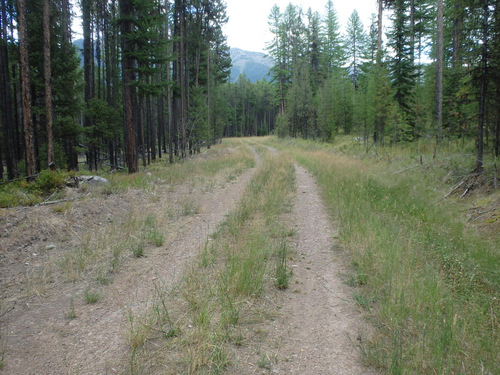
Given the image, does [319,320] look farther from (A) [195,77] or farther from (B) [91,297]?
(A) [195,77]

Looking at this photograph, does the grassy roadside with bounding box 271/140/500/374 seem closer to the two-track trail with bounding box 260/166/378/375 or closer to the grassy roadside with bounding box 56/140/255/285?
the two-track trail with bounding box 260/166/378/375

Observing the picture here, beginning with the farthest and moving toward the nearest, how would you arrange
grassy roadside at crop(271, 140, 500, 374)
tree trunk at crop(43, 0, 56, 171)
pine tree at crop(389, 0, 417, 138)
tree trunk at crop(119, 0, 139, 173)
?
pine tree at crop(389, 0, 417, 138), tree trunk at crop(119, 0, 139, 173), tree trunk at crop(43, 0, 56, 171), grassy roadside at crop(271, 140, 500, 374)

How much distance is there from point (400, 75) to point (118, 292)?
78.5ft

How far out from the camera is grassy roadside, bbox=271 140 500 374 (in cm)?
256

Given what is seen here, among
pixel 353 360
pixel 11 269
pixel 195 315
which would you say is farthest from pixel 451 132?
pixel 11 269

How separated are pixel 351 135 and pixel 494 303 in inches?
1259

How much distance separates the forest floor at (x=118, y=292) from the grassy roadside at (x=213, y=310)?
0.10m

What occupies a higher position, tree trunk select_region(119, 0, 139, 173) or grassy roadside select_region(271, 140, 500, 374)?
tree trunk select_region(119, 0, 139, 173)

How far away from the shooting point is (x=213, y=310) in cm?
339

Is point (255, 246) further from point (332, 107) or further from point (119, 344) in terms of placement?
point (332, 107)

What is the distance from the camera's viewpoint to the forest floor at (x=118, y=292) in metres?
2.80

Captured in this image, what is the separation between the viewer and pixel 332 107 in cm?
3225

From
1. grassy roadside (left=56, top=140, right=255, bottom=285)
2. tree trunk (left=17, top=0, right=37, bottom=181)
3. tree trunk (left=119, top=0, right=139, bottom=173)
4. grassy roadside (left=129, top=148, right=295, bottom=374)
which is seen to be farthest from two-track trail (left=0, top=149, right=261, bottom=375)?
tree trunk (left=119, top=0, right=139, bottom=173)

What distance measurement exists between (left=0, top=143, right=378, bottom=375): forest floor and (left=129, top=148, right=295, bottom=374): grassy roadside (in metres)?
0.10
